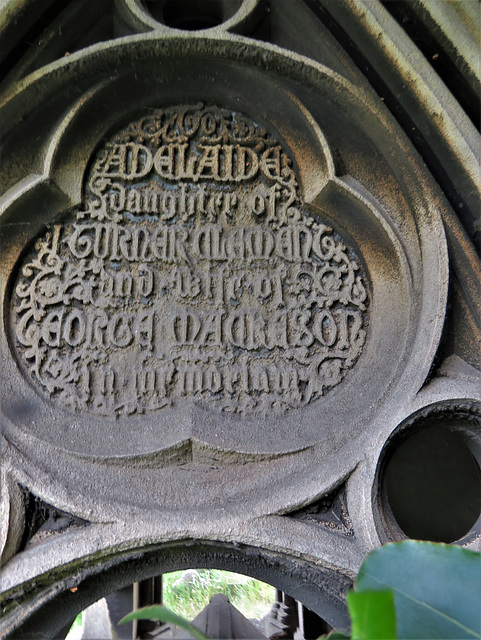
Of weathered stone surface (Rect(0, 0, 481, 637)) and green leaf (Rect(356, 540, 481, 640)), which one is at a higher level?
weathered stone surface (Rect(0, 0, 481, 637))

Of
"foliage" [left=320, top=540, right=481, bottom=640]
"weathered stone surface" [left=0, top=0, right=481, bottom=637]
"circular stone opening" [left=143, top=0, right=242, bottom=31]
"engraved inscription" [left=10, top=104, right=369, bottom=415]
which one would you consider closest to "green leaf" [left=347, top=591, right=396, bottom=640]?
"foliage" [left=320, top=540, right=481, bottom=640]

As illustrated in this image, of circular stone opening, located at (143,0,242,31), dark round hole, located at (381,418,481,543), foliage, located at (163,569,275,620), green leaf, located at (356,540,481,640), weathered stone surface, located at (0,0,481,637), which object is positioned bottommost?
foliage, located at (163,569,275,620)

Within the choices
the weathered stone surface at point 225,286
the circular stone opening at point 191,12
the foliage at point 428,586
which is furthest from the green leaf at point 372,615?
the circular stone opening at point 191,12

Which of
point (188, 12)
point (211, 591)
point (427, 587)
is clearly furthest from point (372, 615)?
point (211, 591)

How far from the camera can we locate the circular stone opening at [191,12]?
2041 mm

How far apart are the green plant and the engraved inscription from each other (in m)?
1.15

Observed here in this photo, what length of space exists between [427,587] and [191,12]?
6.89 ft

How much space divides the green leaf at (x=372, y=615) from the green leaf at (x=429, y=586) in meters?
0.12

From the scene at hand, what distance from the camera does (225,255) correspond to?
1.96m

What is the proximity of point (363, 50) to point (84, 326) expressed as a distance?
4.28 ft

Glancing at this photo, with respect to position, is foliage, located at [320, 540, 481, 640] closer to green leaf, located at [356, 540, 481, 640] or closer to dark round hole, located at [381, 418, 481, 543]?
green leaf, located at [356, 540, 481, 640]

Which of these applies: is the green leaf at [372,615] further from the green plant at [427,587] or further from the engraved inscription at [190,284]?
the engraved inscription at [190,284]

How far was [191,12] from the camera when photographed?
Result: 2117mm

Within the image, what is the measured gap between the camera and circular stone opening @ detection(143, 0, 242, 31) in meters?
2.04
